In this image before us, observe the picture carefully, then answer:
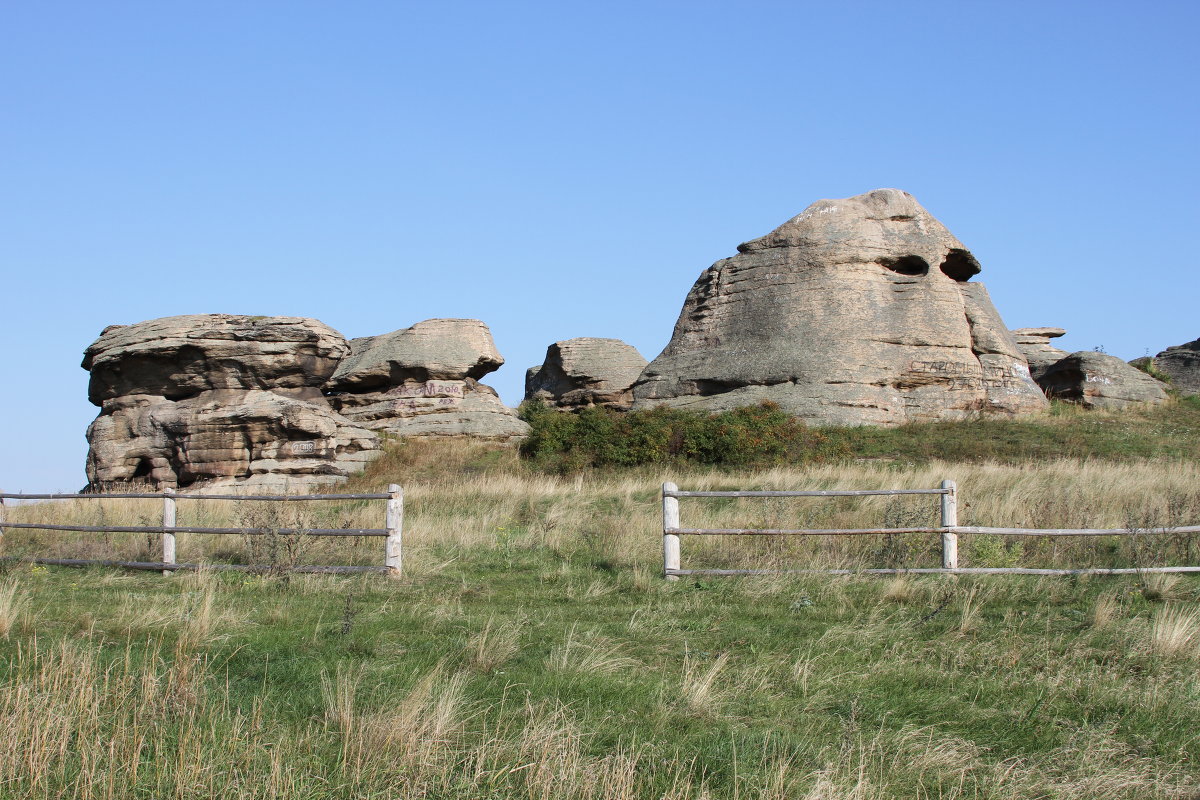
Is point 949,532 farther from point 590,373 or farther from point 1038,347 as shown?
point 1038,347

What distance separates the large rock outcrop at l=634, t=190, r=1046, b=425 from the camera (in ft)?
101

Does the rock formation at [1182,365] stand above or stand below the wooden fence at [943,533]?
above

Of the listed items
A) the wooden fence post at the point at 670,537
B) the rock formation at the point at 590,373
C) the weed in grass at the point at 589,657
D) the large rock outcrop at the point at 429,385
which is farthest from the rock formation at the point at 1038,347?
the weed in grass at the point at 589,657

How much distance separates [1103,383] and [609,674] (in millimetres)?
32469

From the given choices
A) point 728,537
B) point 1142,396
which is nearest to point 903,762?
point 728,537

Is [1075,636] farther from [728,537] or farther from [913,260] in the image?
[913,260]

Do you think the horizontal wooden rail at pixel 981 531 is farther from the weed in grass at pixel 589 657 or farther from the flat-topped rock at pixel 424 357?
the flat-topped rock at pixel 424 357

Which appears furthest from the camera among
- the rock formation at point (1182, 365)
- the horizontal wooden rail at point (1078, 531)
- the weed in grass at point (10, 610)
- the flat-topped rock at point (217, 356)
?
the rock formation at point (1182, 365)

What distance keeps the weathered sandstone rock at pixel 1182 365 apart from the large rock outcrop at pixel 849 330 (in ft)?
38.9

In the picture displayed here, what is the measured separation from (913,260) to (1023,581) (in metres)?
26.1

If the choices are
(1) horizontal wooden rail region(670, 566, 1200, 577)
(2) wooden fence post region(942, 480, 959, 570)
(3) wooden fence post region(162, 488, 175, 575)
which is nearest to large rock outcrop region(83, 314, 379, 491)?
(3) wooden fence post region(162, 488, 175, 575)

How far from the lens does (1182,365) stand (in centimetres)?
4253

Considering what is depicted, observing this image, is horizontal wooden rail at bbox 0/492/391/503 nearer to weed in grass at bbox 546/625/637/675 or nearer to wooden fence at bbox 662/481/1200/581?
wooden fence at bbox 662/481/1200/581

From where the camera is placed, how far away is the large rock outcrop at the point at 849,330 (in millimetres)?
30906
